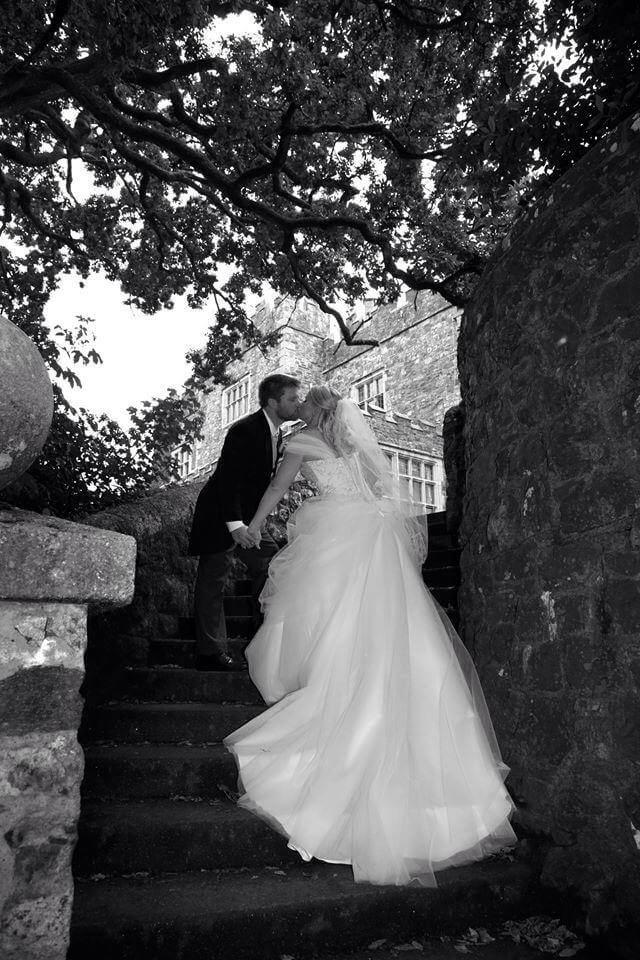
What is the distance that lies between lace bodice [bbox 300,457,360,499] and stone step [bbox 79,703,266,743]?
4.41ft

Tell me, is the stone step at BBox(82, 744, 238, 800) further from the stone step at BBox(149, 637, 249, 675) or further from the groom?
the stone step at BBox(149, 637, 249, 675)

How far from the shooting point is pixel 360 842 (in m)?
2.43

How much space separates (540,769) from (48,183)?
27.5 ft

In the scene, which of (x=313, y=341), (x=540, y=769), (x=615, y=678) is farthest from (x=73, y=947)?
(x=313, y=341)

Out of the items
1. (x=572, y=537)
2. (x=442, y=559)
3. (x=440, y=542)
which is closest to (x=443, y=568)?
(x=442, y=559)

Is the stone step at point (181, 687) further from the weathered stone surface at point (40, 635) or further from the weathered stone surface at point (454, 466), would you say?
the weathered stone surface at point (454, 466)

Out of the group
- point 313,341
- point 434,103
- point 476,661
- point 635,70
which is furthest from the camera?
point 313,341

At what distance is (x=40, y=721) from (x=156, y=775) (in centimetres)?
146

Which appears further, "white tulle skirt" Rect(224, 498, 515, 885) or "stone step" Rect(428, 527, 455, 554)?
"stone step" Rect(428, 527, 455, 554)

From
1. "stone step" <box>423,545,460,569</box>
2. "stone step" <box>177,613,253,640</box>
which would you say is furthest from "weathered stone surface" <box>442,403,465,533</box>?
"stone step" <box>177,613,253,640</box>

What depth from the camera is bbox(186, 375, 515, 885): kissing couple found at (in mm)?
2516

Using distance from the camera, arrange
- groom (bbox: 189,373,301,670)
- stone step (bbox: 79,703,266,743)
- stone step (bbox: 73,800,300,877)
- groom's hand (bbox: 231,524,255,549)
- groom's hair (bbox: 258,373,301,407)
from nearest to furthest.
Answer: stone step (bbox: 73,800,300,877), stone step (bbox: 79,703,266,743), groom's hand (bbox: 231,524,255,549), groom (bbox: 189,373,301,670), groom's hair (bbox: 258,373,301,407)

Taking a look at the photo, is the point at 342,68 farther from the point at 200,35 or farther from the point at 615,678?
the point at 615,678

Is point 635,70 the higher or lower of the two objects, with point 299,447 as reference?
higher
